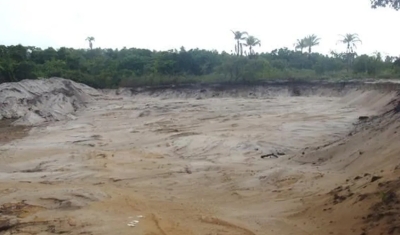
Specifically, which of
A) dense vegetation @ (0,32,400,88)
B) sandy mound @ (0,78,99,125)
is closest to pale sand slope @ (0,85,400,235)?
sandy mound @ (0,78,99,125)

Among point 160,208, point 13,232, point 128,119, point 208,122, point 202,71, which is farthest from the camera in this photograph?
point 202,71

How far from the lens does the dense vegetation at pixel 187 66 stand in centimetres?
3800

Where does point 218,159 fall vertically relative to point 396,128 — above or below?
below

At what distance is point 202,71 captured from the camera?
159 ft

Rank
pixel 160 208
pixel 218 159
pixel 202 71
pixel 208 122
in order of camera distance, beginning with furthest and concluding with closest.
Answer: pixel 202 71 → pixel 208 122 → pixel 218 159 → pixel 160 208

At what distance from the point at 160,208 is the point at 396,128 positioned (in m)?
4.91

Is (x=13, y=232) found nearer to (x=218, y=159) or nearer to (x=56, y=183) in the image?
(x=56, y=183)

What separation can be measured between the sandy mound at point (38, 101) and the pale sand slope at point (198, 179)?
7077 mm

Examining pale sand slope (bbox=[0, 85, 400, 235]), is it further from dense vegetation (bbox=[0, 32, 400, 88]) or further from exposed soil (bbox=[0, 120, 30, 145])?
dense vegetation (bbox=[0, 32, 400, 88])

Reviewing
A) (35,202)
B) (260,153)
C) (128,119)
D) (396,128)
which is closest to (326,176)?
(396,128)

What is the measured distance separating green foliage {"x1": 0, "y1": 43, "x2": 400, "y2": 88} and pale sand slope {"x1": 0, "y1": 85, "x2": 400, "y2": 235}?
21.0m

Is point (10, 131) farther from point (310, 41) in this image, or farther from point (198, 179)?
point (310, 41)

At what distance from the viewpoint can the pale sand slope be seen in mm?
6367

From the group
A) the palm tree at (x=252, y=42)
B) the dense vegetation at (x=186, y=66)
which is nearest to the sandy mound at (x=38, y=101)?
the dense vegetation at (x=186, y=66)
